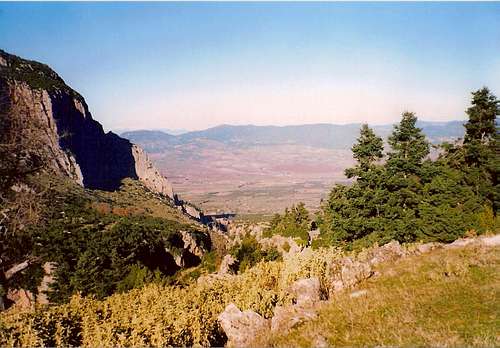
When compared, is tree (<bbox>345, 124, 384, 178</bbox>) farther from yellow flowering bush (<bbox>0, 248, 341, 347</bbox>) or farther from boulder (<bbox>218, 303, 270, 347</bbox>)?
boulder (<bbox>218, 303, 270, 347</bbox>)

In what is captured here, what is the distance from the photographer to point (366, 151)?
32.1 meters

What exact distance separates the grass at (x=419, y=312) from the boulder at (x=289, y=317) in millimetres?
325

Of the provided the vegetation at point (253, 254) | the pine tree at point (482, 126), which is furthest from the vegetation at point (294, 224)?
the pine tree at point (482, 126)

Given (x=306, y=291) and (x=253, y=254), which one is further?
(x=253, y=254)

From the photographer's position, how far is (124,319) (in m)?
10.2

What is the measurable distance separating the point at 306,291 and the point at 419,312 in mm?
3985

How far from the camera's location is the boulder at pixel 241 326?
382 inches

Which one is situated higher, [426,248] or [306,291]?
[306,291]

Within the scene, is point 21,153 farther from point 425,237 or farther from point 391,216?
point 425,237

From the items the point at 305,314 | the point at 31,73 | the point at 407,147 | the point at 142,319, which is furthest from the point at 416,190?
the point at 31,73

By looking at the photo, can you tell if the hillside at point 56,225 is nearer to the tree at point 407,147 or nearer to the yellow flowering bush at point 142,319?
the yellow flowering bush at point 142,319

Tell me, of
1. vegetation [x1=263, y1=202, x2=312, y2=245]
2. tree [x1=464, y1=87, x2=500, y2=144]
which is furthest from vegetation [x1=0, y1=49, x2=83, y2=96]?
tree [x1=464, y1=87, x2=500, y2=144]

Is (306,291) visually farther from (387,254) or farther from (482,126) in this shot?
(482,126)

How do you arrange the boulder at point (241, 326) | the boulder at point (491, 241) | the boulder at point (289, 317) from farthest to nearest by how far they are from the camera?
the boulder at point (491, 241) < the boulder at point (289, 317) < the boulder at point (241, 326)
